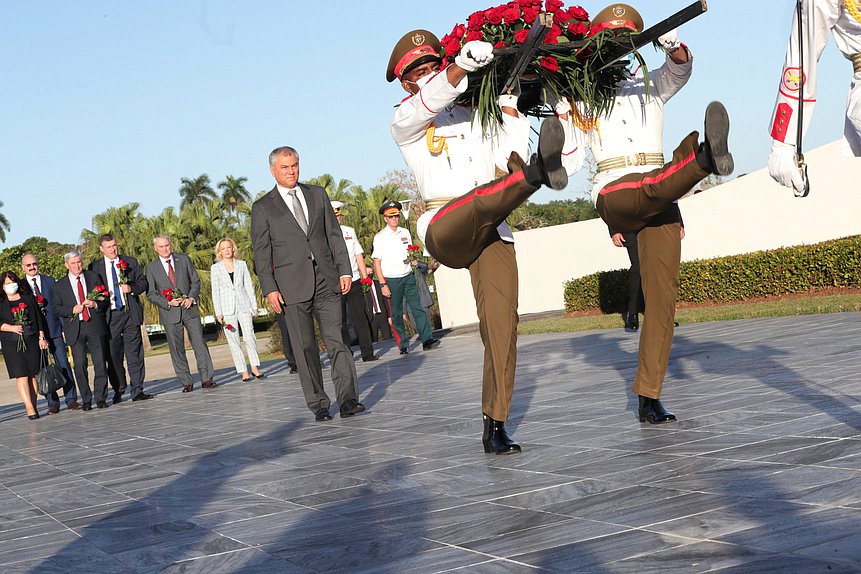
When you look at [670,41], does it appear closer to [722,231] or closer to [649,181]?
[649,181]

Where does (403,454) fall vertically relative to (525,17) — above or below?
below

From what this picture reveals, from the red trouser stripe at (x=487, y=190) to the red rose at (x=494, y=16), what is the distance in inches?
39.2

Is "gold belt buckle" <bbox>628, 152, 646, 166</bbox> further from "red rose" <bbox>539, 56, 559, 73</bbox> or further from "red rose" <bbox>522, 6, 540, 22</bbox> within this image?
"red rose" <bbox>522, 6, 540, 22</bbox>

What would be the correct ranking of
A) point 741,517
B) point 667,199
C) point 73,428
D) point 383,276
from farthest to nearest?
point 383,276 → point 73,428 → point 667,199 → point 741,517

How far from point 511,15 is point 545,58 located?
12.4 inches

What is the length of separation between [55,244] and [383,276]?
8306 cm

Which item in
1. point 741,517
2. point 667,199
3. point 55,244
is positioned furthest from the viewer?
point 55,244

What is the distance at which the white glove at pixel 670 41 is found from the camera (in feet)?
18.1

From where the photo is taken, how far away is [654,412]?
5910mm

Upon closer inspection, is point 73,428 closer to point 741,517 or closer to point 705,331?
point 705,331

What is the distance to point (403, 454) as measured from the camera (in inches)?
242

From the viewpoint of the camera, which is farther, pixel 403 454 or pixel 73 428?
pixel 73 428

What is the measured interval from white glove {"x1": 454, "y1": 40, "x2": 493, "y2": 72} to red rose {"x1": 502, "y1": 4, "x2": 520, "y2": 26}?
0.59 m

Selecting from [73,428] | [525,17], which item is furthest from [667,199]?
[73,428]
